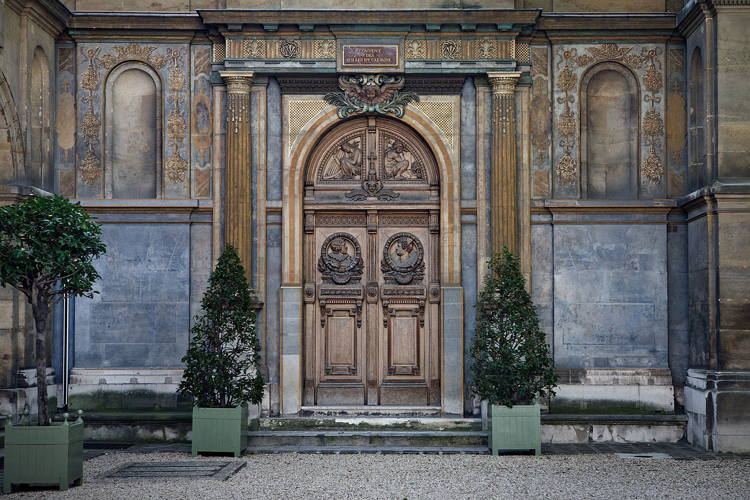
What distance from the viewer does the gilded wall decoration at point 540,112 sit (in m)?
13.8

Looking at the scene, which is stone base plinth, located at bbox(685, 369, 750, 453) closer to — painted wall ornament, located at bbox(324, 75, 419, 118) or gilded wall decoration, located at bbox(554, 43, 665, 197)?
gilded wall decoration, located at bbox(554, 43, 665, 197)

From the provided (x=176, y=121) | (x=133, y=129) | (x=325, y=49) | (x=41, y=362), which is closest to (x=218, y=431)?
(x=41, y=362)

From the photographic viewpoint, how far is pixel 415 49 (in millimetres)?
13617

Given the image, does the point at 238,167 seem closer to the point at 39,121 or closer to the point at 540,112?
the point at 39,121

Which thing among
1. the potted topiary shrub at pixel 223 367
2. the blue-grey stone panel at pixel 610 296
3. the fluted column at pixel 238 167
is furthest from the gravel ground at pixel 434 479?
the fluted column at pixel 238 167

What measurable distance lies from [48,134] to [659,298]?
30.7 ft

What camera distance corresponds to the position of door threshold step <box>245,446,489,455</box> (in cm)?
1225

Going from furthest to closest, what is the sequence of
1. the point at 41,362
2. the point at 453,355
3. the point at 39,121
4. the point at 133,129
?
the point at 133,129
the point at 453,355
the point at 39,121
the point at 41,362

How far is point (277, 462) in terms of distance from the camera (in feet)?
38.1

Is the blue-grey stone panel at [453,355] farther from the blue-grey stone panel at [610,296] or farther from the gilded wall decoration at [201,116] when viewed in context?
the gilded wall decoration at [201,116]

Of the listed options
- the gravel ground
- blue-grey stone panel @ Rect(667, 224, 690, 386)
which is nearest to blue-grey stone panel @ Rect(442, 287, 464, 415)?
the gravel ground

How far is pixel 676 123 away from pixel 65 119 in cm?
919

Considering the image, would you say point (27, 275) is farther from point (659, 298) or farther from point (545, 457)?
point (659, 298)

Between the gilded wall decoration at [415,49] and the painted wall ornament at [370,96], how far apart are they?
36cm
